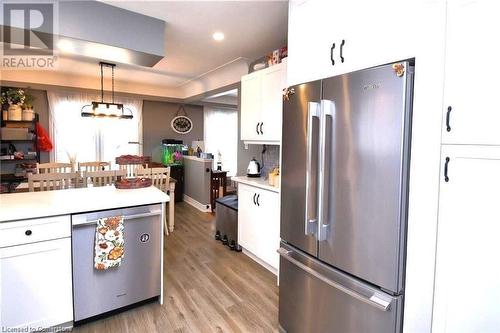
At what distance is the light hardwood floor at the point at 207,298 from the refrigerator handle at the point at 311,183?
100 centimetres

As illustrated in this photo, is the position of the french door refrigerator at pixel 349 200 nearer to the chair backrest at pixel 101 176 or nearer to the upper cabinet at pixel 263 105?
the upper cabinet at pixel 263 105

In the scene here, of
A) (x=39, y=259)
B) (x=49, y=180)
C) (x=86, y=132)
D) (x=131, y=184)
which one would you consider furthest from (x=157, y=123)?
(x=39, y=259)

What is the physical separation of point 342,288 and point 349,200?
19.2 inches

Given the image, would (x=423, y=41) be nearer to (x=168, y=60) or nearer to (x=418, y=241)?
(x=418, y=241)

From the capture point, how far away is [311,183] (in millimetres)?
1639

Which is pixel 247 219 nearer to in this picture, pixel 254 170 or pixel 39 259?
pixel 254 170

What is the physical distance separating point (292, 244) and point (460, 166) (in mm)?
1066

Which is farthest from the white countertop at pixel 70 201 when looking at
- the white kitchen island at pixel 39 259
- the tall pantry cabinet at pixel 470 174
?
the tall pantry cabinet at pixel 470 174

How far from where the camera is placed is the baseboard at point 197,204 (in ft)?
17.4

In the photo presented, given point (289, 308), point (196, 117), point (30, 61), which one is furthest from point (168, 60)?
point (289, 308)

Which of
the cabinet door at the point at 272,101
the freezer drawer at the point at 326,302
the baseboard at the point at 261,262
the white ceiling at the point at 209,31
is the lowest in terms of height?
the baseboard at the point at 261,262

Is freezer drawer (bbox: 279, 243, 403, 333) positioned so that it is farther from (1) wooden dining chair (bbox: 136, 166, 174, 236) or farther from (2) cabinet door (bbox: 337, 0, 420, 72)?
(1) wooden dining chair (bbox: 136, 166, 174, 236)

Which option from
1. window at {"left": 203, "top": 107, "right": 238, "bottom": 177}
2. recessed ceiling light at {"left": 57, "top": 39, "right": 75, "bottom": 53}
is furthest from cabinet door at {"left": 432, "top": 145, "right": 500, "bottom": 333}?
window at {"left": 203, "top": 107, "right": 238, "bottom": 177}

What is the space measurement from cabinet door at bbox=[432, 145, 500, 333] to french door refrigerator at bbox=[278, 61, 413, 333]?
21 centimetres
